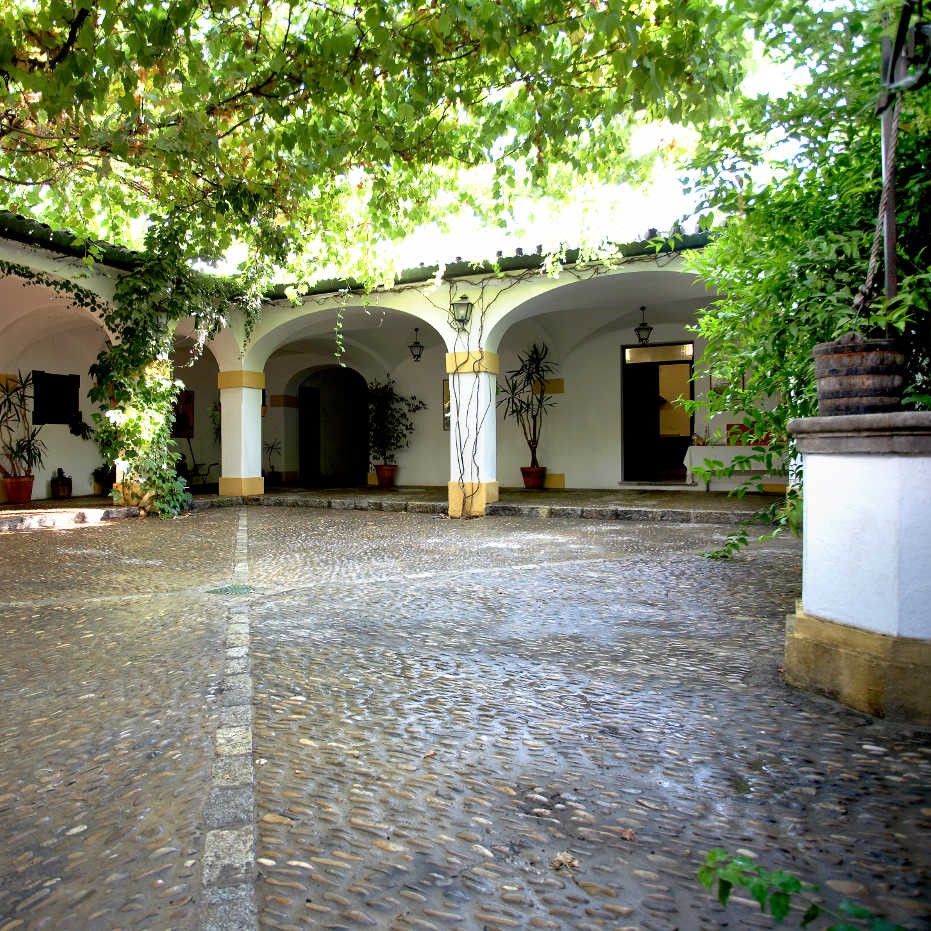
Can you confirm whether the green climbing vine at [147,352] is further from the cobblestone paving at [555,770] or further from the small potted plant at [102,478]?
the cobblestone paving at [555,770]

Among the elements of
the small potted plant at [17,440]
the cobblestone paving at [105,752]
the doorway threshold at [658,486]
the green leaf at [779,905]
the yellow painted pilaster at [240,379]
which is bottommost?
the cobblestone paving at [105,752]

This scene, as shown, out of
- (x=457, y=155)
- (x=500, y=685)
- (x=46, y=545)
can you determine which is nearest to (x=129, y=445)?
(x=46, y=545)

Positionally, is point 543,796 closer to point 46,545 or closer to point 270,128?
point 270,128

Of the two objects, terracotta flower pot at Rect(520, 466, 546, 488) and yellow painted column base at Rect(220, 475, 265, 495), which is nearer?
yellow painted column base at Rect(220, 475, 265, 495)

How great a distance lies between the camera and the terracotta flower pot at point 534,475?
14.9m

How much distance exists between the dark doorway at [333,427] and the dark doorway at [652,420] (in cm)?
722

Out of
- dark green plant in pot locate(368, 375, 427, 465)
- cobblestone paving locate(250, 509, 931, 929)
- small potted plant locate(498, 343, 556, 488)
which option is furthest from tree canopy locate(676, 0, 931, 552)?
dark green plant in pot locate(368, 375, 427, 465)

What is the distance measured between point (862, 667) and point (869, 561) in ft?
1.28

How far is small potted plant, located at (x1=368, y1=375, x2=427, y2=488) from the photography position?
16484mm

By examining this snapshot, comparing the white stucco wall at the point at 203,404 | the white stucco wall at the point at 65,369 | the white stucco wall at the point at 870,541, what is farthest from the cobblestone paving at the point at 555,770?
the white stucco wall at the point at 203,404

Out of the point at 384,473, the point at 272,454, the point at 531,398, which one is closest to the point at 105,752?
the point at 531,398

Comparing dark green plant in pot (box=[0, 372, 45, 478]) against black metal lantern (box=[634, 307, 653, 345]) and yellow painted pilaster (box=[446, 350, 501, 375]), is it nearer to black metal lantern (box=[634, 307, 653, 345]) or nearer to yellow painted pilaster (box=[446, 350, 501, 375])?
yellow painted pilaster (box=[446, 350, 501, 375])

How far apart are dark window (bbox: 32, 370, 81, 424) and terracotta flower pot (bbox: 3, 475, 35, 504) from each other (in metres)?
1.21

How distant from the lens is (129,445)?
10320 mm
